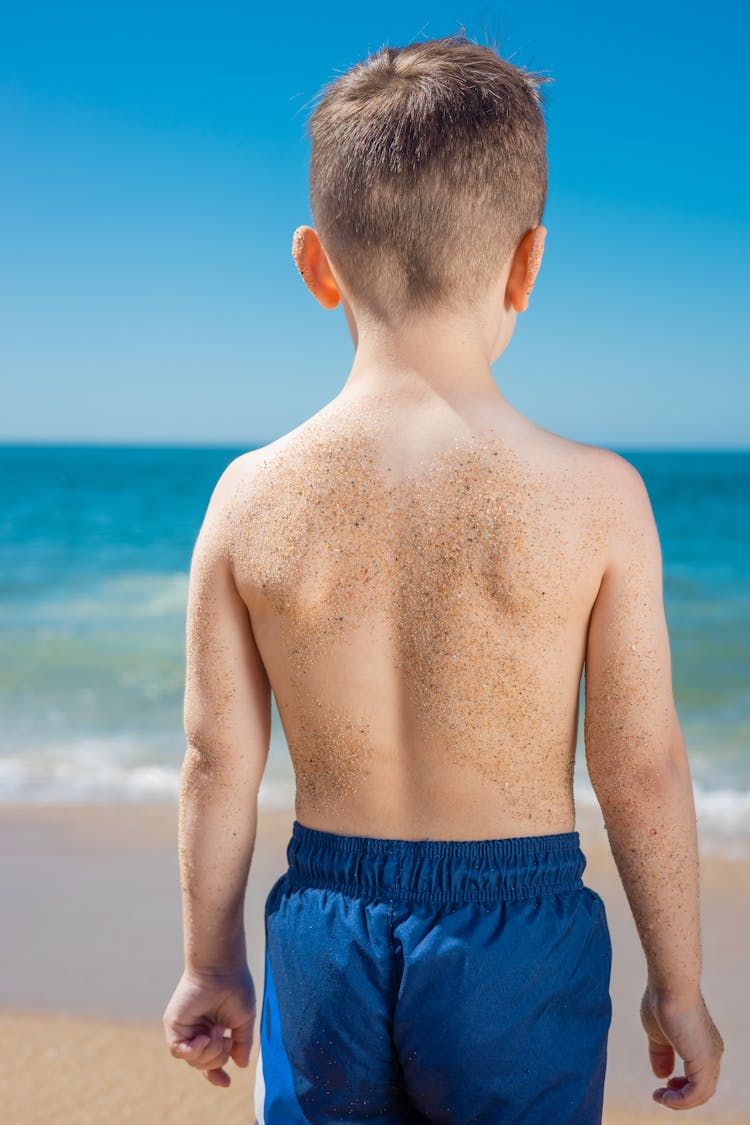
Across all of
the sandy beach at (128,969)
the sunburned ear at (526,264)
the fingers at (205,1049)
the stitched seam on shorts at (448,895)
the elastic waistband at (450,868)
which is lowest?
the sandy beach at (128,969)

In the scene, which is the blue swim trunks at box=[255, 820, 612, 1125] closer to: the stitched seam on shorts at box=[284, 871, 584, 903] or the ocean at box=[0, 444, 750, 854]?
the stitched seam on shorts at box=[284, 871, 584, 903]

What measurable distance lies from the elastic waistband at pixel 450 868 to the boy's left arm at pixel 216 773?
0.21 metres

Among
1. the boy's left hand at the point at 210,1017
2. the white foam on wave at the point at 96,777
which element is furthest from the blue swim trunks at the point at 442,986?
the white foam on wave at the point at 96,777

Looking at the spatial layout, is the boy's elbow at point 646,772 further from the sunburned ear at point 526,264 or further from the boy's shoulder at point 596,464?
the sunburned ear at point 526,264

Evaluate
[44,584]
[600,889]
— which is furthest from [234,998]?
[44,584]

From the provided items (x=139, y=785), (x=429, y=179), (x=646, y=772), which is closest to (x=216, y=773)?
(x=646, y=772)

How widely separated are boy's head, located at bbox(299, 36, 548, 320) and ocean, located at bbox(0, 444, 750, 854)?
10.9ft

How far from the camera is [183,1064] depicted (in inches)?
104

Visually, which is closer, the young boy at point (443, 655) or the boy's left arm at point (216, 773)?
the young boy at point (443, 655)

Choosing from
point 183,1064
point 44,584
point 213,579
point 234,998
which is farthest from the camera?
point 44,584

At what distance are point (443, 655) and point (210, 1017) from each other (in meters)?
0.68

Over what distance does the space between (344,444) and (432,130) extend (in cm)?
39

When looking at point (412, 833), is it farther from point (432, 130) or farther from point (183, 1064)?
point (183, 1064)

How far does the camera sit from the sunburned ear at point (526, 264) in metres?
1.36
